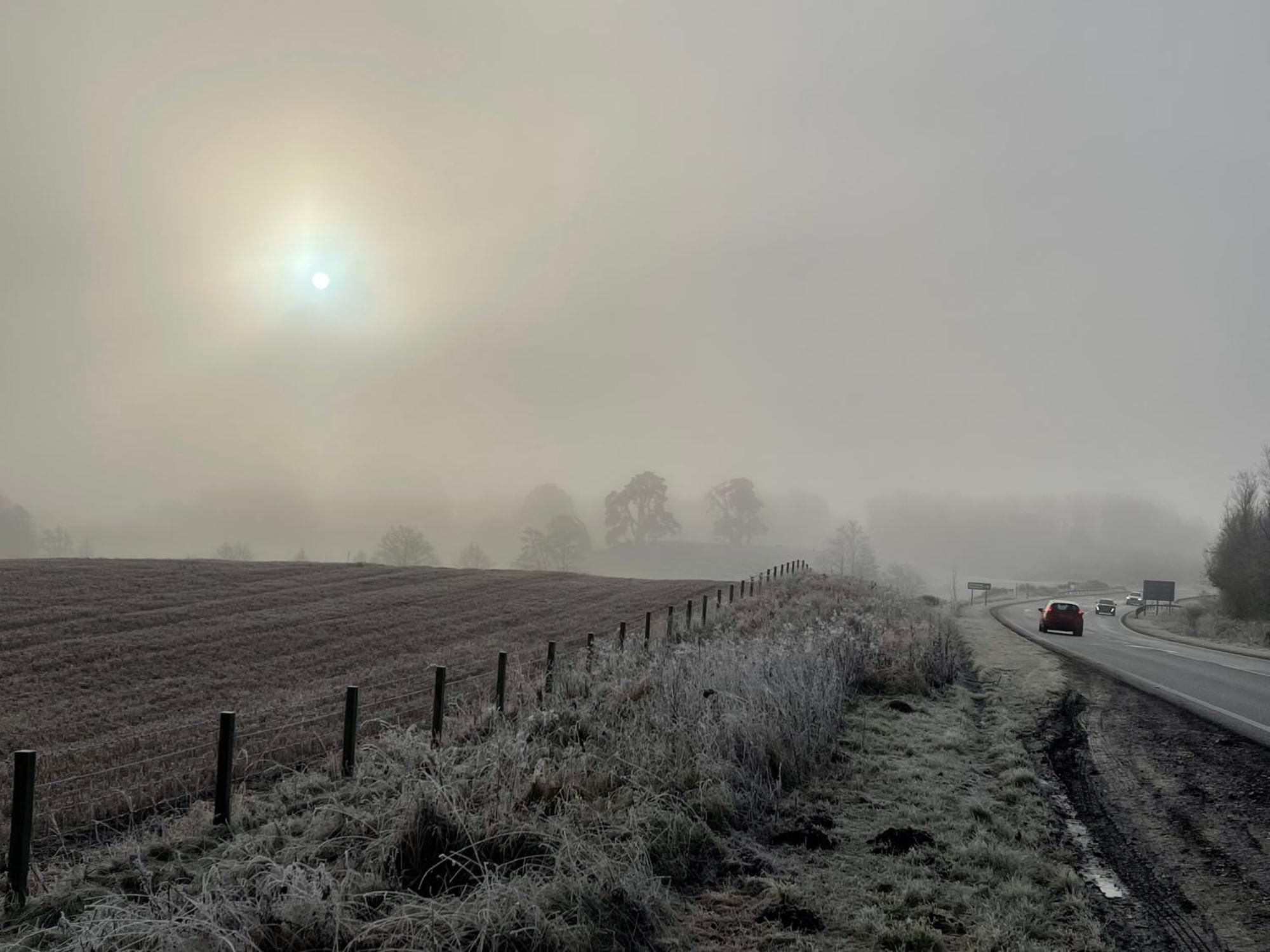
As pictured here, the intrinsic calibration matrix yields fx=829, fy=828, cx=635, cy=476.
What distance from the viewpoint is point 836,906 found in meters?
5.65

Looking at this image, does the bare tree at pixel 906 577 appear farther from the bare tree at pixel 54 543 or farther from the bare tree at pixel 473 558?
the bare tree at pixel 54 543

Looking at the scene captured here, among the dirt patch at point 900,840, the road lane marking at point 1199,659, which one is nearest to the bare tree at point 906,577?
the road lane marking at point 1199,659

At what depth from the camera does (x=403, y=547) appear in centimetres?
10581

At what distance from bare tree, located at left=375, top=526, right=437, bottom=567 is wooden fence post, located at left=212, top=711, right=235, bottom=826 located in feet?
324

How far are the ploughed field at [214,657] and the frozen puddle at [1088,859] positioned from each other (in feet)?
21.7

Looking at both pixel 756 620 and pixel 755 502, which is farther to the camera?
pixel 755 502

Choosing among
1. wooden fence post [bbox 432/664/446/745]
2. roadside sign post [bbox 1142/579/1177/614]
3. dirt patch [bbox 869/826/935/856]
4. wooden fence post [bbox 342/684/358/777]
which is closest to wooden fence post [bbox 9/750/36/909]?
wooden fence post [bbox 342/684/358/777]

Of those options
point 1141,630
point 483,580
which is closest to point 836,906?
point 483,580

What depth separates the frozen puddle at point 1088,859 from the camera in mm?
6062

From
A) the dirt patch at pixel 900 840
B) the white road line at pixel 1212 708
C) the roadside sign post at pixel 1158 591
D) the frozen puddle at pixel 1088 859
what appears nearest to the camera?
the frozen puddle at pixel 1088 859

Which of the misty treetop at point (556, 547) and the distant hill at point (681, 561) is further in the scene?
the distant hill at point (681, 561)

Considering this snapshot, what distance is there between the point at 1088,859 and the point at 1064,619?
3595cm

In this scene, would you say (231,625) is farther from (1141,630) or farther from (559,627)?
(1141,630)

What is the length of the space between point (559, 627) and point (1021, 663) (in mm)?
14036
